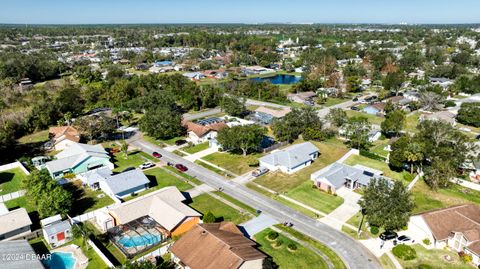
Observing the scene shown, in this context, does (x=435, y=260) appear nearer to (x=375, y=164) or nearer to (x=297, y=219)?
(x=297, y=219)

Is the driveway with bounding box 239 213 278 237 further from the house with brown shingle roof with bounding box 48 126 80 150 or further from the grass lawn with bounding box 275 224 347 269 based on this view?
the house with brown shingle roof with bounding box 48 126 80 150

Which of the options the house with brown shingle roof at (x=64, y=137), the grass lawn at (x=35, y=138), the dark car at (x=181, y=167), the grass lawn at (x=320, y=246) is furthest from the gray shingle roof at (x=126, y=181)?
the grass lawn at (x=35, y=138)

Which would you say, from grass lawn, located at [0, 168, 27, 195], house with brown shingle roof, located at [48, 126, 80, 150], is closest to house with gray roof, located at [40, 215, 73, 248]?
grass lawn, located at [0, 168, 27, 195]

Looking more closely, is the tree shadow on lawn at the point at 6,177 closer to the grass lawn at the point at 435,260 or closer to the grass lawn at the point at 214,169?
the grass lawn at the point at 214,169

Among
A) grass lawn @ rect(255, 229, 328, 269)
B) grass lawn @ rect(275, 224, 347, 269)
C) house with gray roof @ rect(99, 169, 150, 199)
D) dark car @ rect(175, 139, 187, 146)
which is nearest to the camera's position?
grass lawn @ rect(255, 229, 328, 269)

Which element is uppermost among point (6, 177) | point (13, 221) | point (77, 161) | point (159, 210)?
point (13, 221)

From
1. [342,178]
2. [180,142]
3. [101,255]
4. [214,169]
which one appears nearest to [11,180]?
[180,142]
